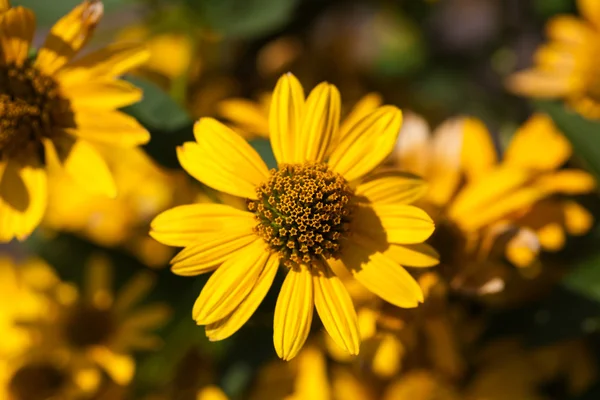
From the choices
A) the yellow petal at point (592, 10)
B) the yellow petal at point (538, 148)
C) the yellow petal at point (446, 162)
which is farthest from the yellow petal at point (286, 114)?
the yellow petal at point (592, 10)

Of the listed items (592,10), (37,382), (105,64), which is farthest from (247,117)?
(592,10)

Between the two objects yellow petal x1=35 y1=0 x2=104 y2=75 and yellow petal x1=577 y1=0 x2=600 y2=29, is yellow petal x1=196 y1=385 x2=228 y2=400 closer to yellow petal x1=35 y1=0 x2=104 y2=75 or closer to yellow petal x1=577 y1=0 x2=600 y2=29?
yellow petal x1=35 y1=0 x2=104 y2=75

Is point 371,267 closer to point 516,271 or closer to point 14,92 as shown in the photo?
point 516,271

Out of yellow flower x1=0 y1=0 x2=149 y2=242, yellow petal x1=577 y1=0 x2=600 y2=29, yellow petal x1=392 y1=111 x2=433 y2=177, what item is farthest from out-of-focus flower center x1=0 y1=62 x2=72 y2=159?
yellow petal x1=577 y1=0 x2=600 y2=29

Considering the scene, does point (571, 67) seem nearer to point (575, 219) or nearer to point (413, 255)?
point (575, 219)

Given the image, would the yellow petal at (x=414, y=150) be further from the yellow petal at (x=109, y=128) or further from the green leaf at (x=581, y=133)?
the yellow petal at (x=109, y=128)

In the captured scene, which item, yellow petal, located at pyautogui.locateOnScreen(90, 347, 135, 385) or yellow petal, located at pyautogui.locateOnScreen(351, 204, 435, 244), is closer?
yellow petal, located at pyautogui.locateOnScreen(351, 204, 435, 244)
